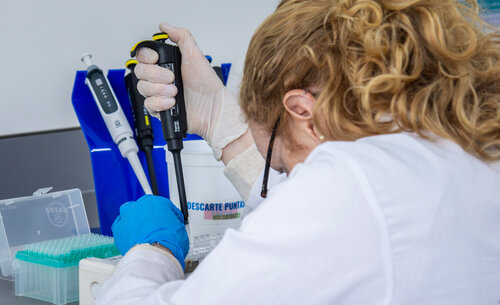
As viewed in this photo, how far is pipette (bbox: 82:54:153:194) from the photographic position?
1385 millimetres

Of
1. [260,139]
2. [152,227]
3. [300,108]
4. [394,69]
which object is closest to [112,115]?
[152,227]

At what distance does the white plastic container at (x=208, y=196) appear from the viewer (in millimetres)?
1292

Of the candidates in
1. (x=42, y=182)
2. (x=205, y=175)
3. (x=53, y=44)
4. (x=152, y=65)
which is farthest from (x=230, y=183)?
(x=53, y=44)

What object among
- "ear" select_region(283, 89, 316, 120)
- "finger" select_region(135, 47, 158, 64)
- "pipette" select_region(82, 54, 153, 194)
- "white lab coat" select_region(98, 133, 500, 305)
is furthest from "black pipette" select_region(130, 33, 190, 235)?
"white lab coat" select_region(98, 133, 500, 305)

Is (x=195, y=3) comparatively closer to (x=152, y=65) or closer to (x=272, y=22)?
(x=152, y=65)

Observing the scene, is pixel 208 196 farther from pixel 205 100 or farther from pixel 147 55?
pixel 147 55

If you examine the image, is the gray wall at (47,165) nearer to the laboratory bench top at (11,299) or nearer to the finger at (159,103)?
the laboratory bench top at (11,299)

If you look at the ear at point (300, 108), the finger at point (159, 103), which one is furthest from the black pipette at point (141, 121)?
the ear at point (300, 108)

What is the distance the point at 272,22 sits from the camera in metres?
0.79

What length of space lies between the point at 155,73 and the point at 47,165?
22.1 inches

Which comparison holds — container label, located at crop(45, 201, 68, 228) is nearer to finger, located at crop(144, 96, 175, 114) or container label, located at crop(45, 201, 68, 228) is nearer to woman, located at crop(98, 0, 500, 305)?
finger, located at crop(144, 96, 175, 114)

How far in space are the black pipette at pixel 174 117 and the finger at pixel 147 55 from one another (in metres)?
0.01

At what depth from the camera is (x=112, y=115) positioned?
4.57 ft

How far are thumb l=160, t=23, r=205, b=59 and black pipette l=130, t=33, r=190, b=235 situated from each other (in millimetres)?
72
